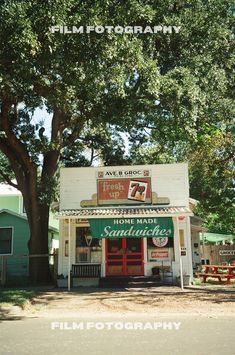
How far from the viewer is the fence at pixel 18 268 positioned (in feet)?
66.8

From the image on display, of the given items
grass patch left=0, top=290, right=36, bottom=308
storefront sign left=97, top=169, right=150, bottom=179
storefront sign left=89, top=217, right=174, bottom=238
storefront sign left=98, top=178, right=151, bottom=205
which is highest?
storefront sign left=97, top=169, right=150, bottom=179

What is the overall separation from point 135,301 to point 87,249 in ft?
20.5

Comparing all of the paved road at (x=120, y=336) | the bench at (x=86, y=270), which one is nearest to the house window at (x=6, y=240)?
the bench at (x=86, y=270)

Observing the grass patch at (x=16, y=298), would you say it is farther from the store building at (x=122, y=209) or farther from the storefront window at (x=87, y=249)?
the storefront window at (x=87, y=249)

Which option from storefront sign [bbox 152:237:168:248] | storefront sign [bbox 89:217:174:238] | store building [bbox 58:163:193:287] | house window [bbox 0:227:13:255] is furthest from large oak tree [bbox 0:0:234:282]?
house window [bbox 0:227:13:255]

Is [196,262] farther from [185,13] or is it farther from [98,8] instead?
[98,8]

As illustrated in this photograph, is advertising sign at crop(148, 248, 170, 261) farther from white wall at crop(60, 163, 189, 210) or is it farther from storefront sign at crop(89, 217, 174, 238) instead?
white wall at crop(60, 163, 189, 210)

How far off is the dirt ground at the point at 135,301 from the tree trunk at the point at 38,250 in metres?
2.76

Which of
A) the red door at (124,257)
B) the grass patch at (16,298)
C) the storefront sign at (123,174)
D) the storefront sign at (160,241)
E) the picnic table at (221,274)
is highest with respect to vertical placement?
the storefront sign at (123,174)

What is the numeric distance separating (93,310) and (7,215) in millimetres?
14706

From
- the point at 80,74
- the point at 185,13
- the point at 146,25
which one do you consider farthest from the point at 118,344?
the point at 185,13

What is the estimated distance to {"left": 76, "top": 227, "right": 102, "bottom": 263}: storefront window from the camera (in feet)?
65.6

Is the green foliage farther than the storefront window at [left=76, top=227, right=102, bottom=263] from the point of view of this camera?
No

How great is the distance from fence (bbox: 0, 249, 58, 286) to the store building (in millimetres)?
1177
